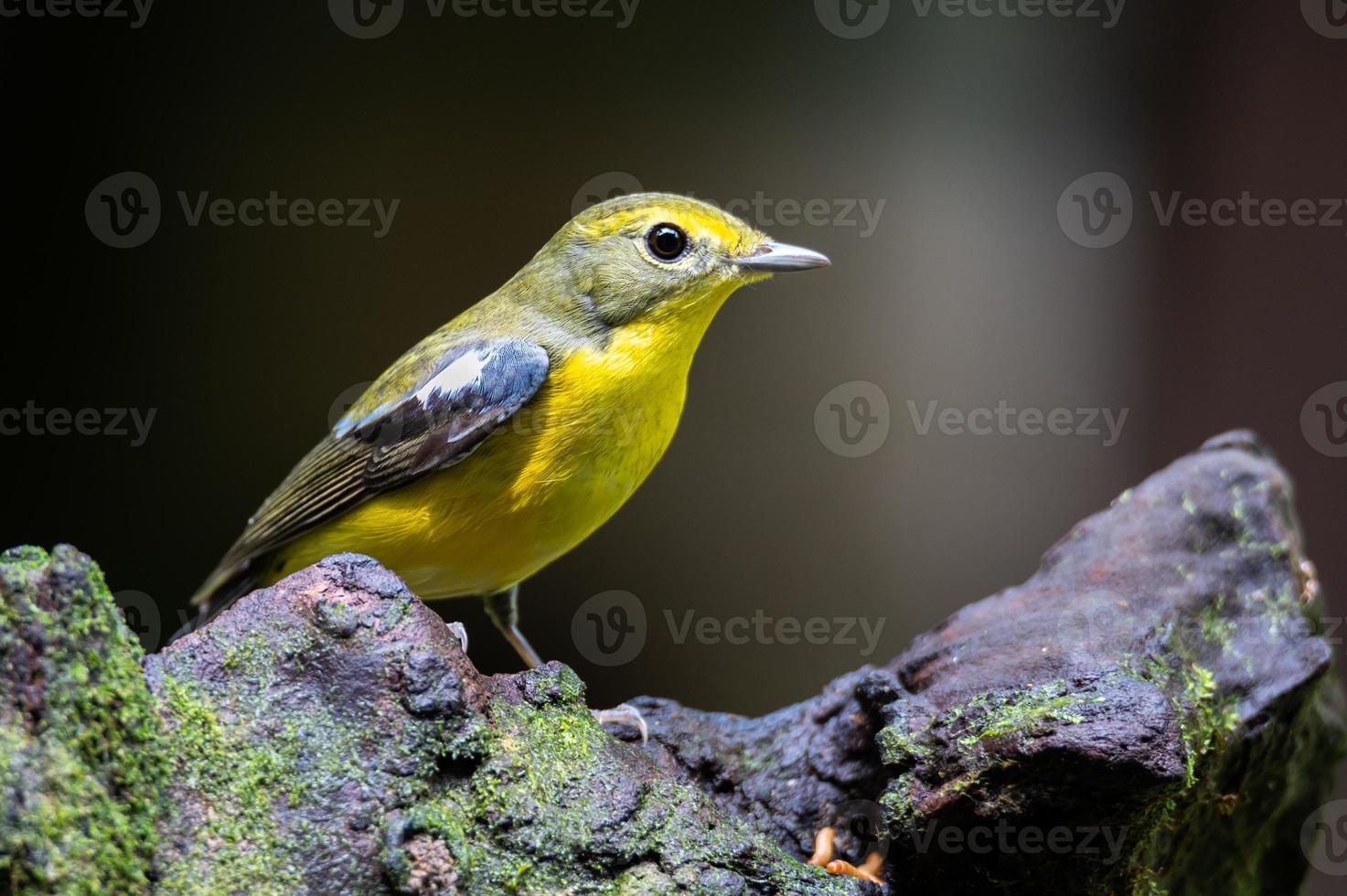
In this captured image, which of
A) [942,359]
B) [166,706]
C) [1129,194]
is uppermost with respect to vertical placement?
[1129,194]

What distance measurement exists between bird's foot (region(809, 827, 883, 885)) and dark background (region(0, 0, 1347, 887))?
3.15 metres

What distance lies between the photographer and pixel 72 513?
16.6 ft

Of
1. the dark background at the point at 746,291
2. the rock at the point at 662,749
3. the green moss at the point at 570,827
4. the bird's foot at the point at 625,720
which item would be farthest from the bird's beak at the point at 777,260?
the dark background at the point at 746,291

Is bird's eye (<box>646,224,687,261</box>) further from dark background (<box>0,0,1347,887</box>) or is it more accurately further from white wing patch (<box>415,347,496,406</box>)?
dark background (<box>0,0,1347,887</box>)

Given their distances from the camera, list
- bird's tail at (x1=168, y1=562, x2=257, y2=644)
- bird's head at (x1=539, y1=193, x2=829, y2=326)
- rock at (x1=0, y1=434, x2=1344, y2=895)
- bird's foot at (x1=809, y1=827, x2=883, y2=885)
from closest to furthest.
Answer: rock at (x1=0, y1=434, x2=1344, y2=895) → bird's foot at (x1=809, y1=827, x2=883, y2=885) → bird's head at (x1=539, y1=193, x2=829, y2=326) → bird's tail at (x1=168, y1=562, x2=257, y2=644)

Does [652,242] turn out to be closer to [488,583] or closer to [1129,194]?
[488,583]

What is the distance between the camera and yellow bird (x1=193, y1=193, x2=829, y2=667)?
2.73m

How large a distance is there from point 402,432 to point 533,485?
0.40 metres

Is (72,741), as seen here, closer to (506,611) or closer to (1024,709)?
(1024,709)

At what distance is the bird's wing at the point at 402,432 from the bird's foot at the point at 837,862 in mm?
1215

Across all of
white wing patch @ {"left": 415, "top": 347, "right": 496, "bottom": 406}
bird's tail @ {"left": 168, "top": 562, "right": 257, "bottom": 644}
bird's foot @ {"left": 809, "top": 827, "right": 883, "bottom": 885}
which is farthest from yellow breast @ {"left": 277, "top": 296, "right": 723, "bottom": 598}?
bird's foot @ {"left": 809, "top": 827, "right": 883, "bottom": 885}

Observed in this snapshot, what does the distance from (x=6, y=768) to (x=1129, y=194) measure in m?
5.72

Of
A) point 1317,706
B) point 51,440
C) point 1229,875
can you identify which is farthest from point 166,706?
point 51,440

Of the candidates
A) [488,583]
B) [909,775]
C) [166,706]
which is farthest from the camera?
[488,583]
